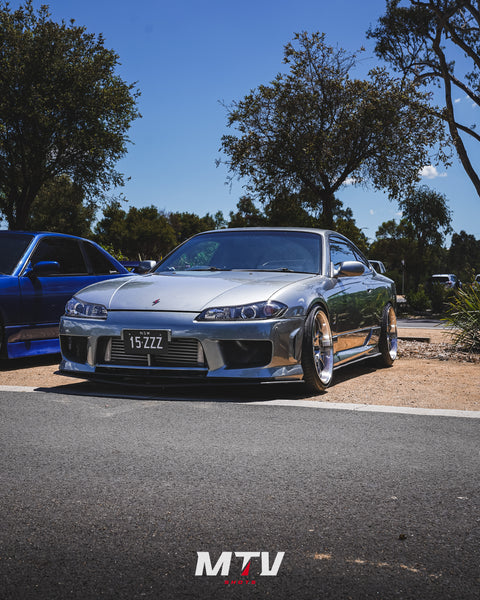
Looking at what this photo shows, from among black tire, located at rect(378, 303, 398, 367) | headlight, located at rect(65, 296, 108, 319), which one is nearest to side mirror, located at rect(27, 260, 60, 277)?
headlight, located at rect(65, 296, 108, 319)

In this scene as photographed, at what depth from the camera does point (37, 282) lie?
8523 mm

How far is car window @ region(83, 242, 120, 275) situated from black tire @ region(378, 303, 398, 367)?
3522 millimetres

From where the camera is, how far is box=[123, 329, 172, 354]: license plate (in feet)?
19.9

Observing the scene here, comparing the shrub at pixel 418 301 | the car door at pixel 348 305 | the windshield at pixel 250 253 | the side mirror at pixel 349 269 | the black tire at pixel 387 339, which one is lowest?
the shrub at pixel 418 301

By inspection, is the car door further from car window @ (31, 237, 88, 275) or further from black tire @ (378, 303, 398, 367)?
car window @ (31, 237, 88, 275)

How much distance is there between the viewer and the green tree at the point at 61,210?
2875 cm

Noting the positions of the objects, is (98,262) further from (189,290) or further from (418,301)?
(418,301)

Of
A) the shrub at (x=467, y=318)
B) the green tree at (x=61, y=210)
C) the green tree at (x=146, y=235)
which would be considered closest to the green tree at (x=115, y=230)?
the green tree at (x=146, y=235)

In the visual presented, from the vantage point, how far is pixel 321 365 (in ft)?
22.1

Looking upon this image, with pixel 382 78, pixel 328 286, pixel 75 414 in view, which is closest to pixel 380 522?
pixel 75 414

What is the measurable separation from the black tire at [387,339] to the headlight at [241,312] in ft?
9.66

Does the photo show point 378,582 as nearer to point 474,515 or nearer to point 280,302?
point 474,515

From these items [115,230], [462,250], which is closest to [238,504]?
[115,230]

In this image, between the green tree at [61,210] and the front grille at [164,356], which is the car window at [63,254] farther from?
the green tree at [61,210]
